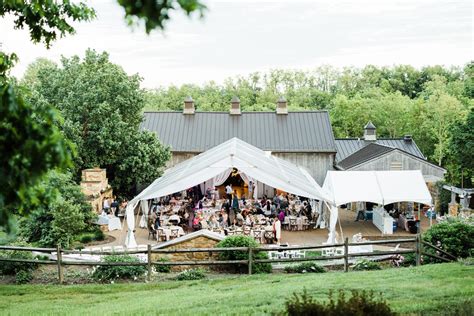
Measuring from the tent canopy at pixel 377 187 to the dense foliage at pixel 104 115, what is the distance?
8699mm

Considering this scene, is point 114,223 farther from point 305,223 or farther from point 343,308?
point 343,308

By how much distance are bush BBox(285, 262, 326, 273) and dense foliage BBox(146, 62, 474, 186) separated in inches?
1112

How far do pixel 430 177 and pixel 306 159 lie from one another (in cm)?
668

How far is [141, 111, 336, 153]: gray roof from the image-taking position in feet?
111

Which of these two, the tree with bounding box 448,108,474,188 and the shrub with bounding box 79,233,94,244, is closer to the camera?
the shrub with bounding box 79,233,94,244

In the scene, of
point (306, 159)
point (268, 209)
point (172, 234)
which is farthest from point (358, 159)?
point (172, 234)

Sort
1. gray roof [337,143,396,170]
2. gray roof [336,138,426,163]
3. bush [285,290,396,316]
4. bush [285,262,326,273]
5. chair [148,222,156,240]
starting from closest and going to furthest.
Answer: bush [285,290,396,316]
bush [285,262,326,273]
chair [148,222,156,240]
gray roof [337,143,396,170]
gray roof [336,138,426,163]

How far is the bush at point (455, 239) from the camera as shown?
52.2 feet

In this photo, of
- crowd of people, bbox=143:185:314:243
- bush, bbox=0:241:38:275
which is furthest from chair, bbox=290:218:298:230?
bush, bbox=0:241:38:275

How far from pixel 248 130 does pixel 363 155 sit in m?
6.70

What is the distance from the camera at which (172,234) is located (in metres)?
21.0

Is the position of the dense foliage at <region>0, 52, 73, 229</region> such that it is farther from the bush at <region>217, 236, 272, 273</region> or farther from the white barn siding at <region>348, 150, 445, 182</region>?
the white barn siding at <region>348, 150, 445, 182</region>

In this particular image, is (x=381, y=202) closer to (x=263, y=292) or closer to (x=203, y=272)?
(x=203, y=272)

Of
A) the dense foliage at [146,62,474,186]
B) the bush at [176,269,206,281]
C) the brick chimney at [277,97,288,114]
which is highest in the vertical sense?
the dense foliage at [146,62,474,186]
